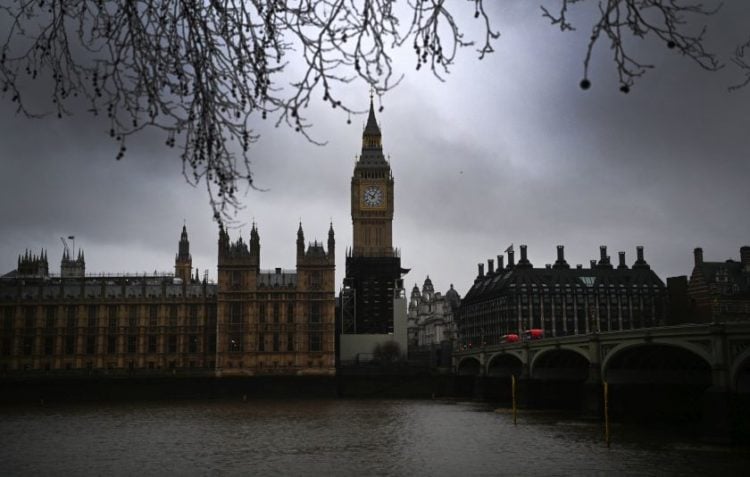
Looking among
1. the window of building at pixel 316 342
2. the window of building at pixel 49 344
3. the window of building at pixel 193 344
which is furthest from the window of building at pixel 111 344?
the window of building at pixel 316 342

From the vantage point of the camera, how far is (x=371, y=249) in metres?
129

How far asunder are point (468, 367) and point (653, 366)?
151 ft

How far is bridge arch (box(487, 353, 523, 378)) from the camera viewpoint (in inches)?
3408

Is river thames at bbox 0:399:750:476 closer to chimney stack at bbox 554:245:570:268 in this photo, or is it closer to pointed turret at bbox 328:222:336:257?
pointed turret at bbox 328:222:336:257

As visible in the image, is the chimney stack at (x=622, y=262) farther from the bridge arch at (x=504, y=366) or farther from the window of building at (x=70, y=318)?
the window of building at (x=70, y=318)

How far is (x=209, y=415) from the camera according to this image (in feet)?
204

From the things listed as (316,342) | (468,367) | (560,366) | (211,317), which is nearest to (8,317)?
(211,317)

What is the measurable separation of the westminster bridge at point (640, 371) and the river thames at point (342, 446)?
11.6ft

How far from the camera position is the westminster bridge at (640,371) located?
41.5 m

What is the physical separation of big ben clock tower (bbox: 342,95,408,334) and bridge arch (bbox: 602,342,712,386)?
62.8 m

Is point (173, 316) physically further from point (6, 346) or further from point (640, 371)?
point (640, 371)

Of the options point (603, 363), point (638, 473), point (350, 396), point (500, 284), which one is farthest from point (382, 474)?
point (500, 284)

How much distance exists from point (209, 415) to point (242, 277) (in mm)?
42452

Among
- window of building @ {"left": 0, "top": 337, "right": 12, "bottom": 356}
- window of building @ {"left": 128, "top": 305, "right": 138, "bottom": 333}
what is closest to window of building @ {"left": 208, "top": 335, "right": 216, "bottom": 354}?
window of building @ {"left": 128, "top": 305, "right": 138, "bottom": 333}
